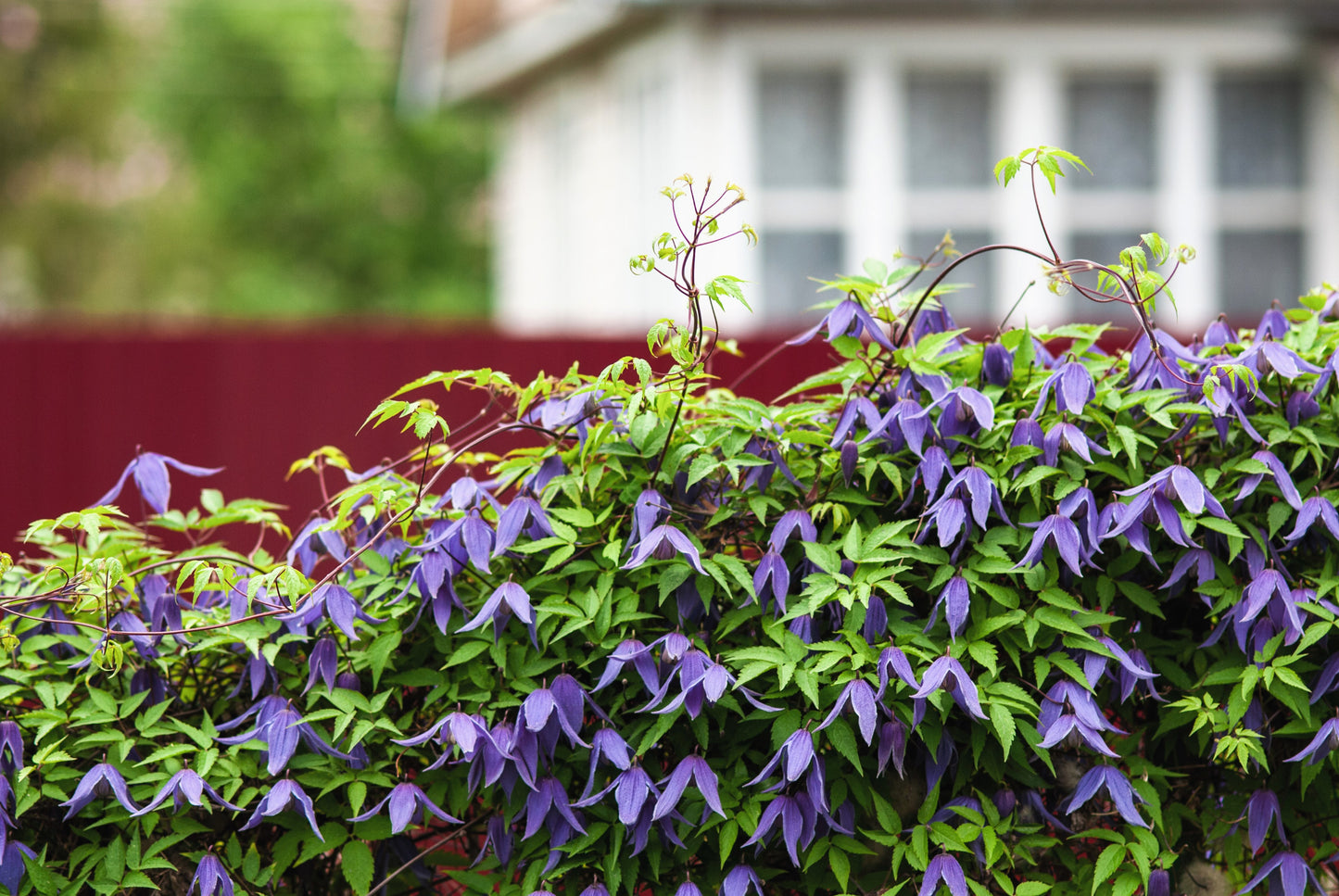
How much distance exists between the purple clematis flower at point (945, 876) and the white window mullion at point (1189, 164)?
638 cm

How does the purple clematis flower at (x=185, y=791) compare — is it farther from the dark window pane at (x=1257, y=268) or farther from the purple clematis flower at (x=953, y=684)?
the dark window pane at (x=1257, y=268)

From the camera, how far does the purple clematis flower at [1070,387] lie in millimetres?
1883

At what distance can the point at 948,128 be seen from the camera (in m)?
7.71

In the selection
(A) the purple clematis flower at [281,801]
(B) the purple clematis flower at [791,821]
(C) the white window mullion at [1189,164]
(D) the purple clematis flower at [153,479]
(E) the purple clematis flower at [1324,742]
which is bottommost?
(B) the purple clematis flower at [791,821]

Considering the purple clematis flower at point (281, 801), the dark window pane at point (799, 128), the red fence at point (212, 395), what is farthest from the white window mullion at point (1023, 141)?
the purple clematis flower at point (281, 801)

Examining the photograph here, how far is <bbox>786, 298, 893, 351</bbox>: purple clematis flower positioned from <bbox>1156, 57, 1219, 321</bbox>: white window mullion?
6133 millimetres

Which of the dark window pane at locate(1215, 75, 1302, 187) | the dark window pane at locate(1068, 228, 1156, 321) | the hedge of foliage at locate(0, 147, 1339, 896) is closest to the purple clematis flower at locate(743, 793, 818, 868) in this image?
the hedge of foliage at locate(0, 147, 1339, 896)

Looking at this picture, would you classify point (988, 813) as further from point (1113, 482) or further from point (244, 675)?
point (244, 675)

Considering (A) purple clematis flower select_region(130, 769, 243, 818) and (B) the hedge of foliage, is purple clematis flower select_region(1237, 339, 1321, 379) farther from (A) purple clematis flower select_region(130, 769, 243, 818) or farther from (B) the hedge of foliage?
(A) purple clematis flower select_region(130, 769, 243, 818)

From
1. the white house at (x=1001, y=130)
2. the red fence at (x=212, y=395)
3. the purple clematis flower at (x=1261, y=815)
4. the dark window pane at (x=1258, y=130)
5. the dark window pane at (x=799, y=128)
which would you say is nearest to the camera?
the purple clematis flower at (x=1261, y=815)

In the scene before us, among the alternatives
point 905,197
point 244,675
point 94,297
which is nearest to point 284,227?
point 94,297

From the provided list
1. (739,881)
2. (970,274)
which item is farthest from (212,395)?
(739,881)

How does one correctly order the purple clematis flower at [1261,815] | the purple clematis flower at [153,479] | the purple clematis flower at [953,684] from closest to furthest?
the purple clematis flower at [953,684], the purple clematis flower at [1261,815], the purple clematis flower at [153,479]

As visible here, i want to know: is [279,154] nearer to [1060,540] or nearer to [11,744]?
[11,744]
